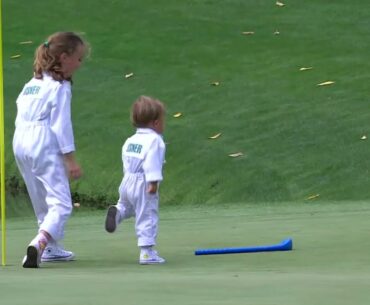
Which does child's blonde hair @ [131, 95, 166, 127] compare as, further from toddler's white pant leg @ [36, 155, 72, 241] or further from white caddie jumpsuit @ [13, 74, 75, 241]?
toddler's white pant leg @ [36, 155, 72, 241]

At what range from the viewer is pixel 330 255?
8.20m

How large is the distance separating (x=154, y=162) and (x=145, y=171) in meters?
0.09

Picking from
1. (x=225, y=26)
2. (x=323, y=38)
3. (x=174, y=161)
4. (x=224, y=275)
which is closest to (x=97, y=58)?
(x=225, y=26)

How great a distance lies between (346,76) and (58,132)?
12537 mm

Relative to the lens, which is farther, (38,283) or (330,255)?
(330,255)

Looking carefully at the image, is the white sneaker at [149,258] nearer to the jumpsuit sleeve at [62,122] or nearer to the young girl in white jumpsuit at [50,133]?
the young girl in white jumpsuit at [50,133]

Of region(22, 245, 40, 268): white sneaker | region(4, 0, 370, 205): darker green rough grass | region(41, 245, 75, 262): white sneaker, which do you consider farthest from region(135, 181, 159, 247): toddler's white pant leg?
region(4, 0, 370, 205): darker green rough grass

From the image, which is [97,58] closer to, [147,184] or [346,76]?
[346,76]

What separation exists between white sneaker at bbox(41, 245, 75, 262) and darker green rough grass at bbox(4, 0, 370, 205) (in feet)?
21.7

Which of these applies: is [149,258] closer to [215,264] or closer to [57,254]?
[215,264]

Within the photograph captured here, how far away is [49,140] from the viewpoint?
316 inches

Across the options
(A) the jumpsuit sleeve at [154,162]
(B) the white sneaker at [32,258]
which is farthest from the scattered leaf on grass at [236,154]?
(B) the white sneaker at [32,258]

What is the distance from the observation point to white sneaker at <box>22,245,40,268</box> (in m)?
A: 7.77

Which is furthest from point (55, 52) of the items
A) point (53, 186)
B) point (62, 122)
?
point (53, 186)
